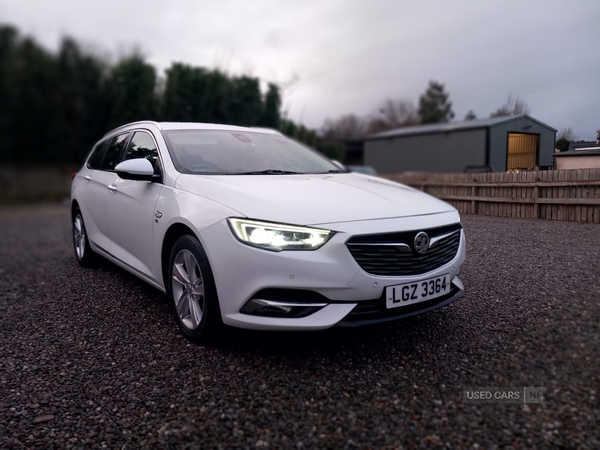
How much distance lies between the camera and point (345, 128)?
952 cm

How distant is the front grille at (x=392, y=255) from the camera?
2545 mm

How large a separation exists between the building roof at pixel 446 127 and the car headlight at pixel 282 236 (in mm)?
2318

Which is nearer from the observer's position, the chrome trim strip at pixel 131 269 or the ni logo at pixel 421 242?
the ni logo at pixel 421 242

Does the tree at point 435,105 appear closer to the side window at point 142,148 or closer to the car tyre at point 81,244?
the side window at point 142,148

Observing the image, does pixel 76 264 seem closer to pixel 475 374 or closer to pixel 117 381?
pixel 117 381

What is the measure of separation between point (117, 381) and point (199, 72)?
9687 mm

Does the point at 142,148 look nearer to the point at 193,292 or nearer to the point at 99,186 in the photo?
the point at 99,186

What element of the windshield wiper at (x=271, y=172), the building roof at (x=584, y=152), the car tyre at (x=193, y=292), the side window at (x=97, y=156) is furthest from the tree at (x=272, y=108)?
the car tyre at (x=193, y=292)

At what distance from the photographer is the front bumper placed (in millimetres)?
2455

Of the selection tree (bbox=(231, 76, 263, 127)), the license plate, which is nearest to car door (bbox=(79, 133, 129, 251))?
the license plate

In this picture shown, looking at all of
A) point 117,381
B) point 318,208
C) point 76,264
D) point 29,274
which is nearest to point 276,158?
point 318,208

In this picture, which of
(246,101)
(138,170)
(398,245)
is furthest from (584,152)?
(246,101)

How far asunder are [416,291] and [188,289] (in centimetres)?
146

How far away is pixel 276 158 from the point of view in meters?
3.95
